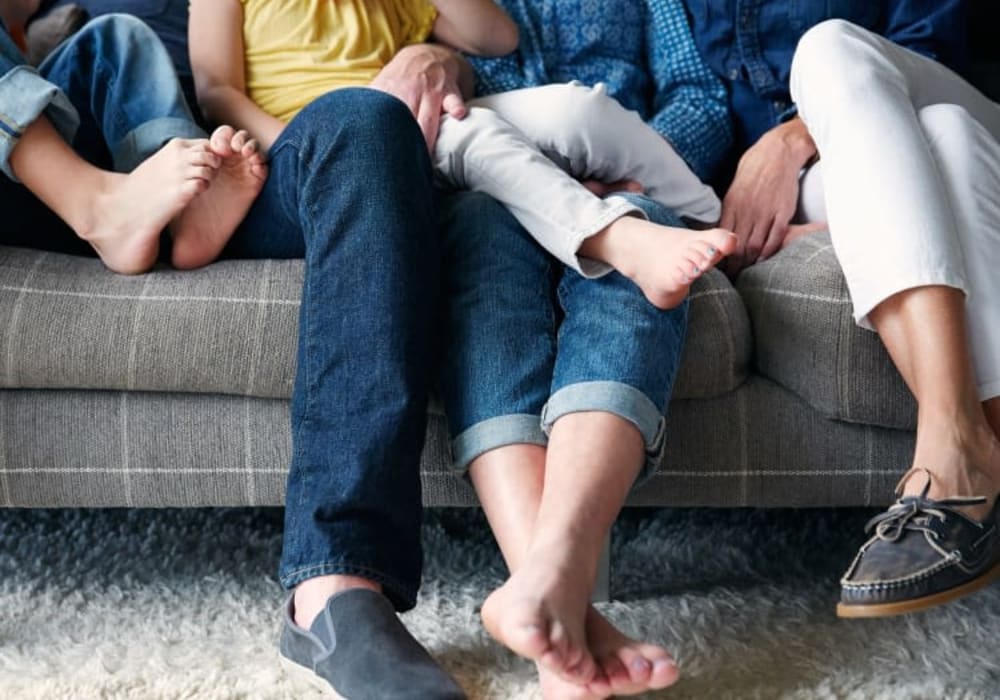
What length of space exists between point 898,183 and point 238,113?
0.74 metres

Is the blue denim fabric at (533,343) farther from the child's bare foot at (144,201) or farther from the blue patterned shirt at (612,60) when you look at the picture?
the blue patterned shirt at (612,60)

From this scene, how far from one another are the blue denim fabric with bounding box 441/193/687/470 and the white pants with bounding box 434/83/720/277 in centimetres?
4

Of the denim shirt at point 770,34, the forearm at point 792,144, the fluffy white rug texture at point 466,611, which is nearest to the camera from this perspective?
the fluffy white rug texture at point 466,611

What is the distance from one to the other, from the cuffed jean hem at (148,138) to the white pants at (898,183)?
0.69m

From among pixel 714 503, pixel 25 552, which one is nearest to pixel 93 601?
pixel 25 552

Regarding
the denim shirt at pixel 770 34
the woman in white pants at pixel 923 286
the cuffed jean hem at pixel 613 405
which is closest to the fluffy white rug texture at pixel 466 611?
the woman in white pants at pixel 923 286

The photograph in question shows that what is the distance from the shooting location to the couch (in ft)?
4.01

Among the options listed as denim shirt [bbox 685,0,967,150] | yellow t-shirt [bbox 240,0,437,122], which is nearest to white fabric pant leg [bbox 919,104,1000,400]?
denim shirt [bbox 685,0,967,150]

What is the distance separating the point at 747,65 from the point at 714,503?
716 millimetres

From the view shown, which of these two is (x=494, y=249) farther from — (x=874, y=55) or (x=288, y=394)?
(x=874, y=55)

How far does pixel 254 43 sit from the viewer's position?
151cm

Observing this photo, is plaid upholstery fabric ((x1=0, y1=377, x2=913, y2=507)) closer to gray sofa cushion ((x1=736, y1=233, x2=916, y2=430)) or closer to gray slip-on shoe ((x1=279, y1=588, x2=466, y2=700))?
gray sofa cushion ((x1=736, y1=233, x2=916, y2=430))

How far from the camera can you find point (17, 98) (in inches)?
47.9

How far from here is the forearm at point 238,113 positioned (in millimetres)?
1412
